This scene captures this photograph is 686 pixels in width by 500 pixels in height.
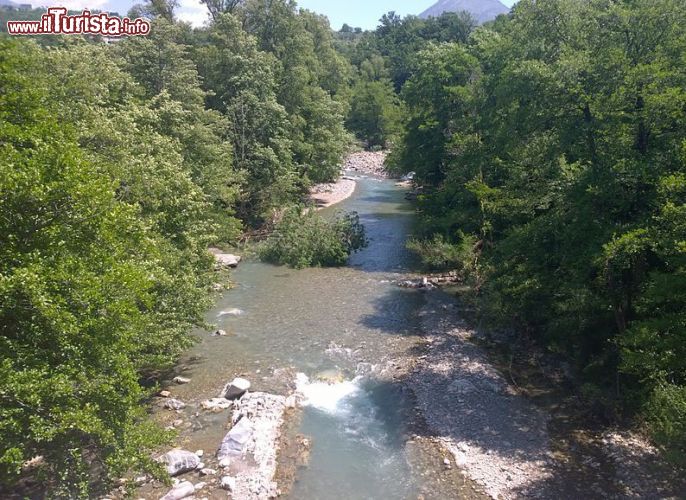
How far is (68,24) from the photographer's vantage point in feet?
87.5

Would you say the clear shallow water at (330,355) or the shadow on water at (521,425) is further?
the clear shallow water at (330,355)

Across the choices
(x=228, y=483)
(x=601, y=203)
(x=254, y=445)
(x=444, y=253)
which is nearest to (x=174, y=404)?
(x=254, y=445)

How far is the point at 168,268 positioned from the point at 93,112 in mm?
5630

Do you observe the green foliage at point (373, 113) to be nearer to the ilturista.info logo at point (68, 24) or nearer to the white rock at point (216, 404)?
the ilturista.info logo at point (68, 24)

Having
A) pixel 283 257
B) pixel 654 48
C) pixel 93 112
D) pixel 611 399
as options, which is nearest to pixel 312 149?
pixel 283 257

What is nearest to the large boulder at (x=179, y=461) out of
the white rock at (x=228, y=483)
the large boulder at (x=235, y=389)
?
the white rock at (x=228, y=483)

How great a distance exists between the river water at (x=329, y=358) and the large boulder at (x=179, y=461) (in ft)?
2.32

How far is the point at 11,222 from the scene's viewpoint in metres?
8.47

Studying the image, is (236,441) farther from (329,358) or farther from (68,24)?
(68,24)

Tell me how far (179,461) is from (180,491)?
3.20ft

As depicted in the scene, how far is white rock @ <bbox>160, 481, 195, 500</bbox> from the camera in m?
11.3

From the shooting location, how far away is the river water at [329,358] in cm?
1278

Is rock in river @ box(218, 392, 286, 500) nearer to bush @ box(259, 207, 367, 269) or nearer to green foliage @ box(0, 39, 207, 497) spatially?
green foliage @ box(0, 39, 207, 497)

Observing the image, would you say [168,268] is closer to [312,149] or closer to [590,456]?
[590,456]
